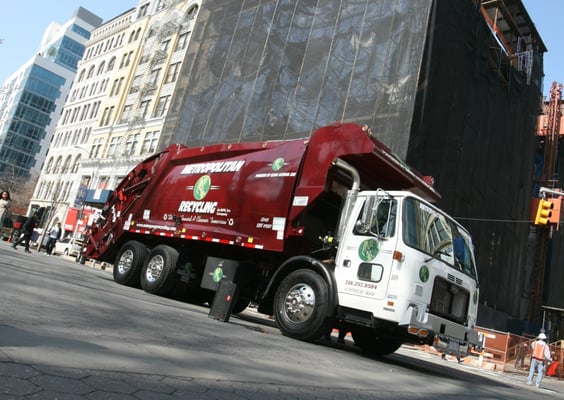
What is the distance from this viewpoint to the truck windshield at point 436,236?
7352mm

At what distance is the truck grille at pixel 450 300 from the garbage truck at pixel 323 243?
2 centimetres

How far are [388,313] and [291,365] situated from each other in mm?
2503

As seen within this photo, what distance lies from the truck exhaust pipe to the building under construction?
11.9 metres

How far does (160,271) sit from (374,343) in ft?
17.2

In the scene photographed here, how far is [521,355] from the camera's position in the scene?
17.9 meters

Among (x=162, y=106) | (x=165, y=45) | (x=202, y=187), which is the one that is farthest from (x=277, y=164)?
(x=165, y=45)

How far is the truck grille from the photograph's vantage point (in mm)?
7301

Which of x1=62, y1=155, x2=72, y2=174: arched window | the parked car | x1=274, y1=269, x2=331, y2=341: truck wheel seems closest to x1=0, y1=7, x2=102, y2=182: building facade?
x1=62, y1=155, x2=72, y2=174: arched window

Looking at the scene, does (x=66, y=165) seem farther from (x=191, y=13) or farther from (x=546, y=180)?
(x=546, y=180)

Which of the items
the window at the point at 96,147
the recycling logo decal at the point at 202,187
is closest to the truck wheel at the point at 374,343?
the recycling logo decal at the point at 202,187

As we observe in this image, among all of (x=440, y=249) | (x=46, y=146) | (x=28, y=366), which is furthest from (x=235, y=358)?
(x=46, y=146)

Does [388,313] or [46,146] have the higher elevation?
[46,146]

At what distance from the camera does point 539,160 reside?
40094mm

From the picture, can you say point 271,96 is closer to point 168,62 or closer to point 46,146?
point 168,62
